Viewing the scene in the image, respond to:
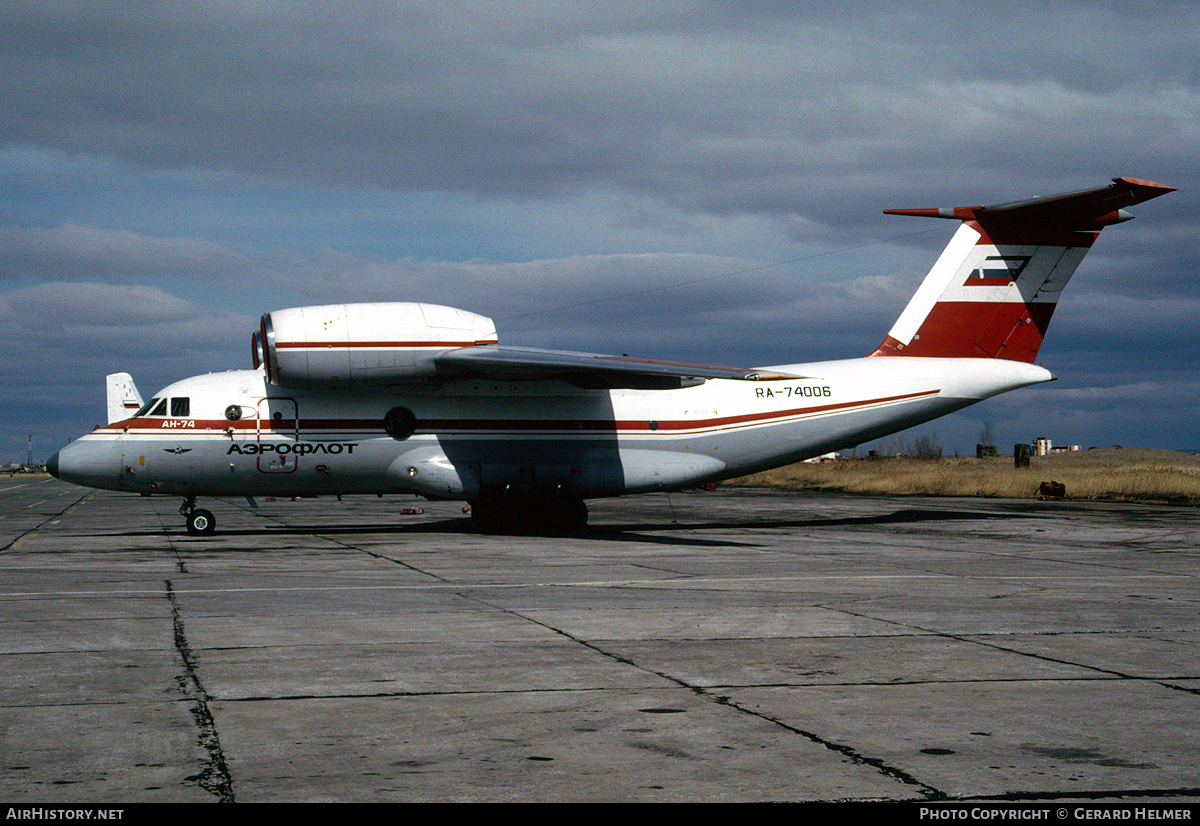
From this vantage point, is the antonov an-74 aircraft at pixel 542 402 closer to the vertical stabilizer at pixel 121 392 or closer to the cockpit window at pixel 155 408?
the cockpit window at pixel 155 408

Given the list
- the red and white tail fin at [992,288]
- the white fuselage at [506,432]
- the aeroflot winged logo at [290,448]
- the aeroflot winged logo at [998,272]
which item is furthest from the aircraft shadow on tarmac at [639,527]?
the aeroflot winged logo at [998,272]

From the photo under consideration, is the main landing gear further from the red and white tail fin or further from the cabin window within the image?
the red and white tail fin

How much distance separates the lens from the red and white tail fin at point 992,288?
24203mm

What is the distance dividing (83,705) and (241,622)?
3406mm

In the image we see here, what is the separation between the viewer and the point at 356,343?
20.5 metres

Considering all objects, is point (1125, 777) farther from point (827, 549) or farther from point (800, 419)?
point (800, 419)

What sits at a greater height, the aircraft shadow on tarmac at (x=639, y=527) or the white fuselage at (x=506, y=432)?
the white fuselage at (x=506, y=432)

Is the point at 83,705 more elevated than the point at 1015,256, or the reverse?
the point at 1015,256

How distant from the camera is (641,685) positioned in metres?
7.27

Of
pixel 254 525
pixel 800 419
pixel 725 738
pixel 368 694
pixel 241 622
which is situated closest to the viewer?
pixel 725 738

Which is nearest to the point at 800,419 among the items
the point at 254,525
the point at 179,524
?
the point at 254,525

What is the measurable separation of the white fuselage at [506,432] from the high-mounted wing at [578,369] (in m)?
0.71

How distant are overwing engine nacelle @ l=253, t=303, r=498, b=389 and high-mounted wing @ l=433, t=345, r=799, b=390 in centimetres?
46

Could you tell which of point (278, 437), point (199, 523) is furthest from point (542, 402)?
point (199, 523)
